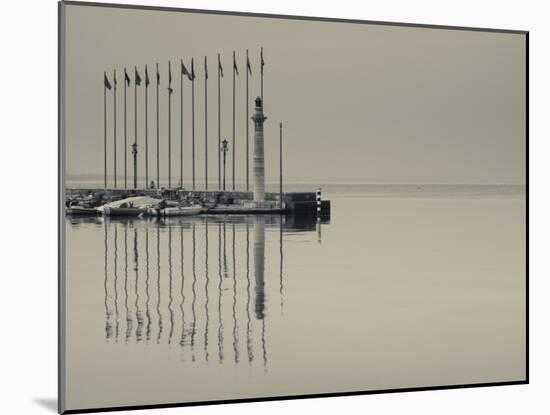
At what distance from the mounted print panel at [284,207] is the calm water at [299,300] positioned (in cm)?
1

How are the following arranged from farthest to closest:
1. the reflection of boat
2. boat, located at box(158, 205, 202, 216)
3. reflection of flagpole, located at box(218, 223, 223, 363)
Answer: boat, located at box(158, 205, 202, 216) < reflection of flagpole, located at box(218, 223, 223, 363) < the reflection of boat

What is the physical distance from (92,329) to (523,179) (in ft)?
12.9

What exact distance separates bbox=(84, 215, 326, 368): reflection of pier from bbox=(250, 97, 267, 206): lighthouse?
181 mm

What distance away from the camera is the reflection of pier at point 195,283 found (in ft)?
29.2

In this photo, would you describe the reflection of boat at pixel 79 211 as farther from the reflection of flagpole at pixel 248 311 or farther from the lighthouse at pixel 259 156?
the lighthouse at pixel 259 156

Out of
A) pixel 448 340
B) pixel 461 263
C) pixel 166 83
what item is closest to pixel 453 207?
pixel 461 263

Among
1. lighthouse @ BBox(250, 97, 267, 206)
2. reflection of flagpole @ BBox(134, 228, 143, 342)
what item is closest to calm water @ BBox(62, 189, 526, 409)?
reflection of flagpole @ BBox(134, 228, 143, 342)

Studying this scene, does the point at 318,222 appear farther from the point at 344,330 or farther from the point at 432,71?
the point at 432,71

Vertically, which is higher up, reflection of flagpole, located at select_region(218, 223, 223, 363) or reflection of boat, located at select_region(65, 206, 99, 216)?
reflection of boat, located at select_region(65, 206, 99, 216)

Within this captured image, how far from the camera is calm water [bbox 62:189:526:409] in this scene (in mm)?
8742

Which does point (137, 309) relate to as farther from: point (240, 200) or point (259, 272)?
point (240, 200)

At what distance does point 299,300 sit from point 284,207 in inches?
30.2

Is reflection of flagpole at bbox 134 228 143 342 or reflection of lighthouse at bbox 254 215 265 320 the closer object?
reflection of flagpole at bbox 134 228 143 342

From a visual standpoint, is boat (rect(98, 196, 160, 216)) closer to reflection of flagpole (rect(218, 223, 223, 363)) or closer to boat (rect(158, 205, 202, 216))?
boat (rect(158, 205, 202, 216))
